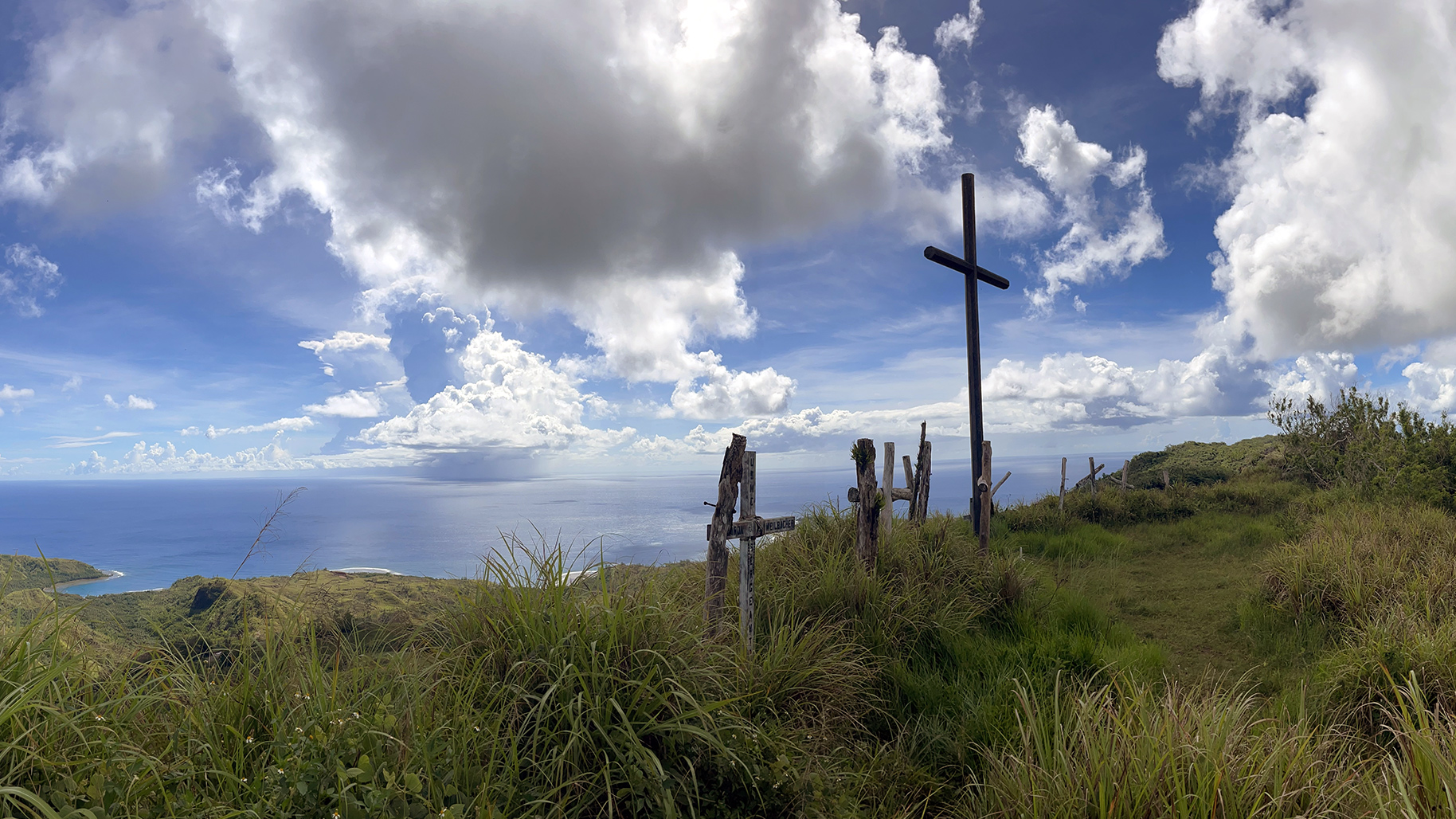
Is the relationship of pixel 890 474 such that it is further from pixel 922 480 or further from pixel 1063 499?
pixel 1063 499

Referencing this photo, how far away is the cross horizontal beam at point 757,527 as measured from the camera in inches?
242

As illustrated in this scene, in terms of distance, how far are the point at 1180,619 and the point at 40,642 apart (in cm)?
1101

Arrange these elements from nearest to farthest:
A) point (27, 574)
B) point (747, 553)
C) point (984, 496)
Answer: point (27, 574) < point (747, 553) < point (984, 496)

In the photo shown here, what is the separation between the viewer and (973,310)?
1116cm

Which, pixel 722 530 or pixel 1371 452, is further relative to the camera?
pixel 1371 452

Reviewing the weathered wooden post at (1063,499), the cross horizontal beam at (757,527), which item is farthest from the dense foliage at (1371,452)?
the cross horizontal beam at (757,527)

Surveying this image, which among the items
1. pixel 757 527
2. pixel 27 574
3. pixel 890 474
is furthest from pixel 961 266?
pixel 27 574

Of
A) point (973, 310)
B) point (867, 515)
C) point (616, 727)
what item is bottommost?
point (616, 727)

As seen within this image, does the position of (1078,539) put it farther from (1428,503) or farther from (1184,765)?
(1184,765)

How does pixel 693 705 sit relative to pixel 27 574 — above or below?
below

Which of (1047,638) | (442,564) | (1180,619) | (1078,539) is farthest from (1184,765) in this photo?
(1078,539)

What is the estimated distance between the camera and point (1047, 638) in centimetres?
668

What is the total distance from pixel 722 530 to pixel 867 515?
101 inches

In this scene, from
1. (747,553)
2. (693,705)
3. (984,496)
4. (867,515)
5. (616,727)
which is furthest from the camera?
(984,496)
